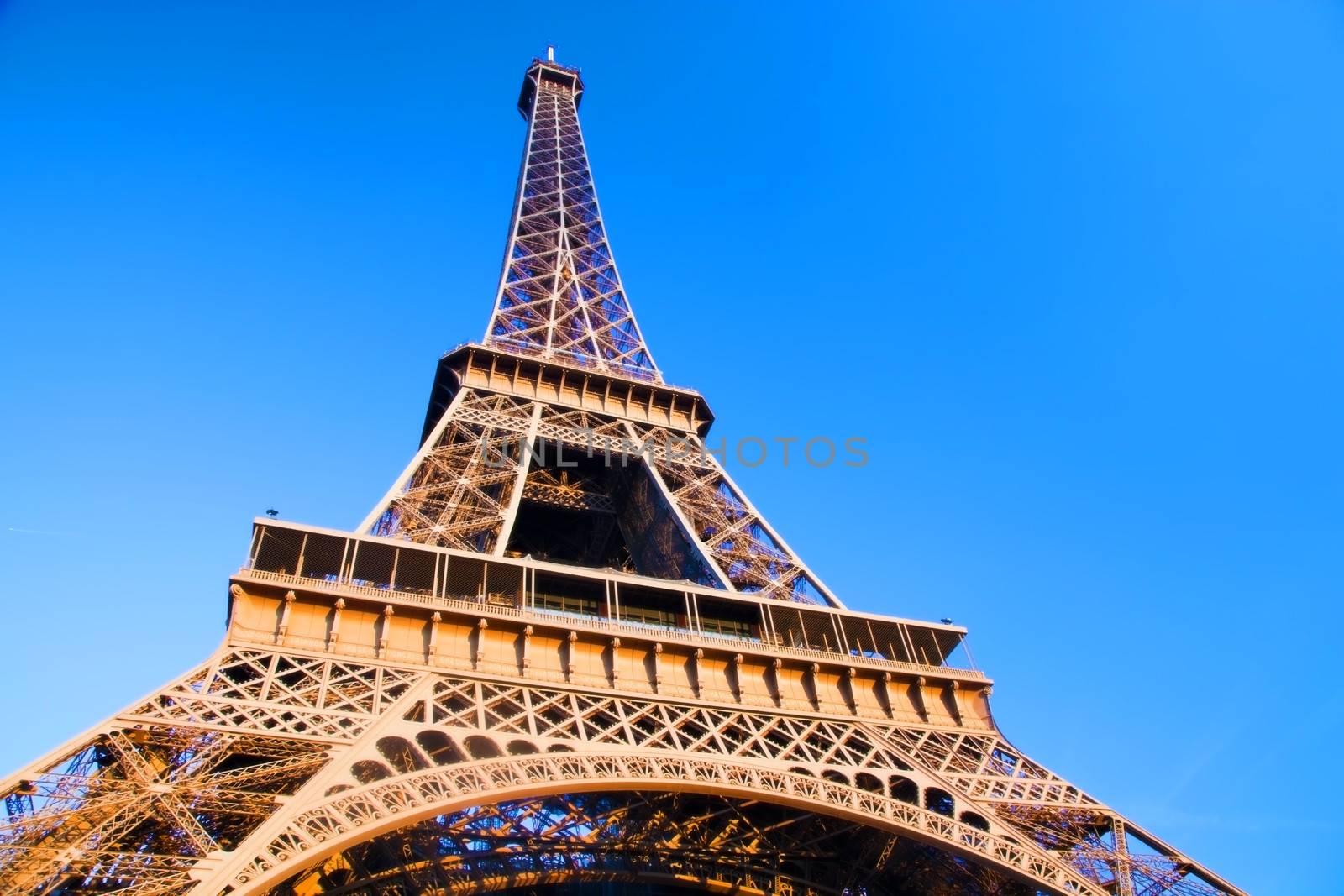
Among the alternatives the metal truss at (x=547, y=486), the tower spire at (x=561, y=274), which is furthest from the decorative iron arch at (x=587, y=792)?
A: the tower spire at (x=561, y=274)

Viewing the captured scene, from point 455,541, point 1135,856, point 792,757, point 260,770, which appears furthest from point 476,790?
point 1135,856

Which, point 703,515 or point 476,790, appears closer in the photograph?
point 476,790

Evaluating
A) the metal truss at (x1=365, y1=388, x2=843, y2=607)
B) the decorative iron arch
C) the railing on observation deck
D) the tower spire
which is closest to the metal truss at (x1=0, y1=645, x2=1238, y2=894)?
the decorative iron arch

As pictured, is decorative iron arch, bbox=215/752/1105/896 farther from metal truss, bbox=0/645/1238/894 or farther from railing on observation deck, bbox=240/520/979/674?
railing on observation deck, bbox=240/520/979/674

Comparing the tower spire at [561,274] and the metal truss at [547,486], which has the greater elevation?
the tower spire at [561,274]

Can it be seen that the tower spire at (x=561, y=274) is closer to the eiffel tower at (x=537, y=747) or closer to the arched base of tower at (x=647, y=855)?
the eiffel tower at (x=537, y=747)

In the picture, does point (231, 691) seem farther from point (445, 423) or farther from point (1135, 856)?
point (1135, 856)

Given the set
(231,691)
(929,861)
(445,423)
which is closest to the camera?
(231,691)
